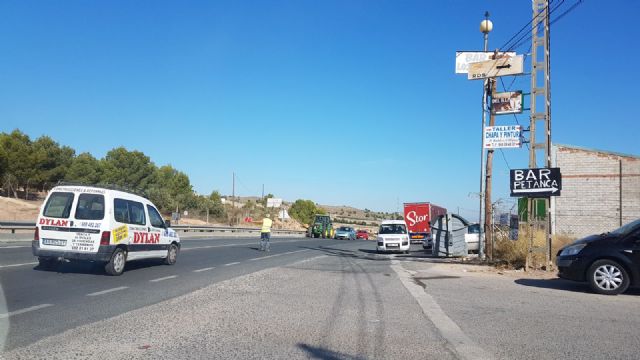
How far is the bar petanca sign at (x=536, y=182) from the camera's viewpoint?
48.7 feet

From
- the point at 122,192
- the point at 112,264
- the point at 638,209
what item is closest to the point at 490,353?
the point at 112,264

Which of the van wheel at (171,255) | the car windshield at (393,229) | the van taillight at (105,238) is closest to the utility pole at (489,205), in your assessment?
the car windshield at (393,229)

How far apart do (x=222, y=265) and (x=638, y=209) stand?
2089 centimetres

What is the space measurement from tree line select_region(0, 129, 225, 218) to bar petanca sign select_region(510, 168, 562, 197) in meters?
40.0

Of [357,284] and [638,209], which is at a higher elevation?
[638,209]

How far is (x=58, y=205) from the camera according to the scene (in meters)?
12.0

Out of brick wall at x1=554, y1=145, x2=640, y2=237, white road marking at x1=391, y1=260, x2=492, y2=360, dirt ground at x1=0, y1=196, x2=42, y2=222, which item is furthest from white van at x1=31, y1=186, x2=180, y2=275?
dirt ground at x1=0, y1=196, x2=42, y2=222

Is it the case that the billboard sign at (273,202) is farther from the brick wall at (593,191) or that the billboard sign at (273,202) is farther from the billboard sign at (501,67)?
the billboard sign at (501,67)

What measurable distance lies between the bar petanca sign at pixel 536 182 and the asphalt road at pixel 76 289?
324 inches

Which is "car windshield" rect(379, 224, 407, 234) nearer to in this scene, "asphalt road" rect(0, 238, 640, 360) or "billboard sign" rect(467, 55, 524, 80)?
"billboard sign" rect(467, 55, 524, 80)

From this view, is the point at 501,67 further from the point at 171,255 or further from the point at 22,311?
the point at 22,311

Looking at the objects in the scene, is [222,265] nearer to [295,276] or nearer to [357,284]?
[295,276]

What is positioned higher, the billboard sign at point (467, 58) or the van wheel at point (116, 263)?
the billboard sign at point (467, 58)

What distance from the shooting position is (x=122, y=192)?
12.9 metres
